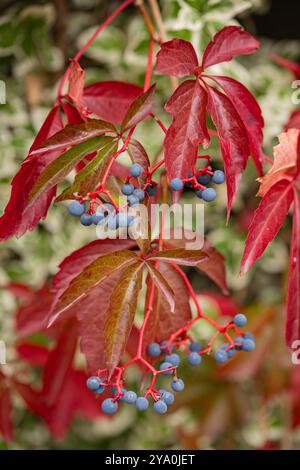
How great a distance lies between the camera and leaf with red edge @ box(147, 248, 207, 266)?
69cm

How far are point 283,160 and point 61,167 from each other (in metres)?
0.26

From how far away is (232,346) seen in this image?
2.70 feet

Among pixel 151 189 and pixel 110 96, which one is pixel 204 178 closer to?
pixel 151 189

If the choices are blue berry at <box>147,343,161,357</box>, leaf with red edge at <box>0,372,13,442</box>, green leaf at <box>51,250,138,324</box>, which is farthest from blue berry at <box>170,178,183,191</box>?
leaf with red edge at <box>0,372,13,442</box>

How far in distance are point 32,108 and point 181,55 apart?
95cm

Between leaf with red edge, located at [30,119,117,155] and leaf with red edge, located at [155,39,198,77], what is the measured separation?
90mm

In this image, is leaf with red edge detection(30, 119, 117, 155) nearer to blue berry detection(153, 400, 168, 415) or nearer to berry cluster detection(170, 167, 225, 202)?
berry cluster detection(170, 167, 225, 202)

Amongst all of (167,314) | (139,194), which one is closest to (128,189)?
(139,194)

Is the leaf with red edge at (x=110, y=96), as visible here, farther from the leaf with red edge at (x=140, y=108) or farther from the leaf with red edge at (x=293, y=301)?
the leaf with red edge at (x=293, y=301)

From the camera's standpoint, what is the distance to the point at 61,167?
0.71 metres

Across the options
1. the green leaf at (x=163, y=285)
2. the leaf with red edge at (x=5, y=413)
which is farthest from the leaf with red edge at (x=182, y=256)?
the leaf with red edge at (x=5, y=413)

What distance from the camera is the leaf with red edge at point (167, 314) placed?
823mm

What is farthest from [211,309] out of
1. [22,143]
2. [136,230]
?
[136,230]

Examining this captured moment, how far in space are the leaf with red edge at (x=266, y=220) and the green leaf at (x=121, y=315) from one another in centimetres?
12
